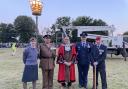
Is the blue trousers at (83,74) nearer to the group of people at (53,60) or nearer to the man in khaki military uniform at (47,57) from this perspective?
the group of people at (53,60)

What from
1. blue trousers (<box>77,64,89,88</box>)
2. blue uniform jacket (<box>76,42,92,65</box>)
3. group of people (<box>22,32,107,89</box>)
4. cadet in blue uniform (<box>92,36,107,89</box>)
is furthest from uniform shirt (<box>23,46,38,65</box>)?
cadet in blue uniform (<box>92,36,107,89</box>)

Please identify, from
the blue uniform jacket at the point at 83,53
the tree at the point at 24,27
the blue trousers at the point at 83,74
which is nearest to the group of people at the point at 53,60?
the blue uniform jacket at the point at 83,53

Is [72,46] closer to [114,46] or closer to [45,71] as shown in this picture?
[45,71]

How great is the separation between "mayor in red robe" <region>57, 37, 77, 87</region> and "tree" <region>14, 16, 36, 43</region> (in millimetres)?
91828

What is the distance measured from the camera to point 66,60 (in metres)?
10.9

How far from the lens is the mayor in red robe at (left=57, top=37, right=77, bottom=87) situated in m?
10.8

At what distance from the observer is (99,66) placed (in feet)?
36.6

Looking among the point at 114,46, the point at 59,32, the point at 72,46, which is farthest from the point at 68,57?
the point at 59,32

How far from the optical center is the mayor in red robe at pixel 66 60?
10.8 meters

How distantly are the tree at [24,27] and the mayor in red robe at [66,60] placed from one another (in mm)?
91828

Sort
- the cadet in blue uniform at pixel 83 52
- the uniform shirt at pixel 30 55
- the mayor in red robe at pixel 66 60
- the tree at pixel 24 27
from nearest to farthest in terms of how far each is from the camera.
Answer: the uniform shirt at pixel 30 55 < the mayor in red robe at pixel 66 60 < the cadet in blue uniform at pixel 83 52 < the tree at pixel 24 27

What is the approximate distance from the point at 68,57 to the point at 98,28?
22.4m

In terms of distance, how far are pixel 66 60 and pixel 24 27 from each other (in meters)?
101

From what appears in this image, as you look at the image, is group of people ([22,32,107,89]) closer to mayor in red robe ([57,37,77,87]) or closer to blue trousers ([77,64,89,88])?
mayor in red robe ([57,37,77,87])
